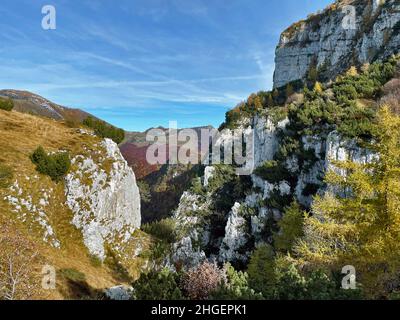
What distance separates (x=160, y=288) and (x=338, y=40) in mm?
87085

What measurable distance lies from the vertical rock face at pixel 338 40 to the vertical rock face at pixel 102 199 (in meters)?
58.8

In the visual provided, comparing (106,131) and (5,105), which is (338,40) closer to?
(106,131)

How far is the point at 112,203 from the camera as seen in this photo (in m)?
38.2

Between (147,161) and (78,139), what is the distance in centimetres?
11867

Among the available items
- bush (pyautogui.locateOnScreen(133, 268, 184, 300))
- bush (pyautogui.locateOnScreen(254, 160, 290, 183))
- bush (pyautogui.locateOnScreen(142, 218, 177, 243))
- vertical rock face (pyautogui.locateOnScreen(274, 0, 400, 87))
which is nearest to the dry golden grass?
bush (pyautogui.locateOnScreen(142, 218, 177, 243))

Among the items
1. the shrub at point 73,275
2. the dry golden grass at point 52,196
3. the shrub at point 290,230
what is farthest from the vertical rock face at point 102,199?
the shrub at point 290,230

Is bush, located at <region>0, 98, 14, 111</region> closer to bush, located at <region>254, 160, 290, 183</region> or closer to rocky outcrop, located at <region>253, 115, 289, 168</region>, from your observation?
bush, located at <region>254, 160, 290, 183</region>

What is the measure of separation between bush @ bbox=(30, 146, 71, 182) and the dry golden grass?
593 millimetres

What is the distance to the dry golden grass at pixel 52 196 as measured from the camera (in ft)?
89.8

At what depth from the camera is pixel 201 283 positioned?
1178 cm

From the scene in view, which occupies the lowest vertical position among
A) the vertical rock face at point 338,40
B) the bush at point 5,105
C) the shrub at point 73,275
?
the shrub at point 73,275

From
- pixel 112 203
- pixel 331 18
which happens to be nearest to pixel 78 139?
pixel 112 203

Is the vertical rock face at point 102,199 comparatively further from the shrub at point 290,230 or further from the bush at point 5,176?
the shrub at point 290,230
